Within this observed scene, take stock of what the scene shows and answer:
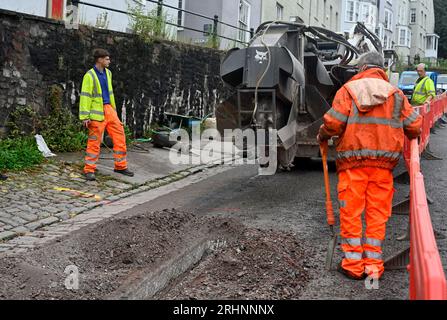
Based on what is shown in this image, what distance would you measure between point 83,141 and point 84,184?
201 centimetres

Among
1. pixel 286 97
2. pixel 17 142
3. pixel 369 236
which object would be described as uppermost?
pixel 286 97

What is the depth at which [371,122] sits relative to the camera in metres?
4.33

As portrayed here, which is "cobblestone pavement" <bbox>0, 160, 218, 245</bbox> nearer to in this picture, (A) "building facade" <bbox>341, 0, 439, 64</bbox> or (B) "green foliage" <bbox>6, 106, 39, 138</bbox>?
(B) "green foliage" <bbox>6, 106, 39, 138</bbox>

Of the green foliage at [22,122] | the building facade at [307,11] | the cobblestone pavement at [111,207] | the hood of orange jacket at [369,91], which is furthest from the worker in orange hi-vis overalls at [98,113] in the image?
the building facade at [307,11]

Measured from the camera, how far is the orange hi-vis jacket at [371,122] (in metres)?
4.30

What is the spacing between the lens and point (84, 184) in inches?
306

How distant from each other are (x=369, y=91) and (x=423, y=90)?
8885 mm

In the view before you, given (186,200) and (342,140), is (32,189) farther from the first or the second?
(342,140)

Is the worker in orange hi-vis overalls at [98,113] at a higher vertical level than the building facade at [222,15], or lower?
lower

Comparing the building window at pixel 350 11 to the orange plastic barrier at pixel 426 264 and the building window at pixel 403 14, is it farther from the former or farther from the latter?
the orange plastic barrier at pixel 426 264

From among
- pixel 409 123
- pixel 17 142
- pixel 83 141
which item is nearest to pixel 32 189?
pixel 17 142

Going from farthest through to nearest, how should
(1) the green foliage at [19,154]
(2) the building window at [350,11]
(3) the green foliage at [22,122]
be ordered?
(2) the building window at [350,11]
(3) the green foliage at [22,122]
(1) the green foliage at [19,154]
